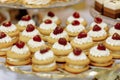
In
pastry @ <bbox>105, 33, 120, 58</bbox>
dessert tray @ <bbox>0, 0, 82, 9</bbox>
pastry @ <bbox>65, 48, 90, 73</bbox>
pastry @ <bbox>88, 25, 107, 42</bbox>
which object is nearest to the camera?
pastry @ <bbox>65, 48, 90, 73</bbox>

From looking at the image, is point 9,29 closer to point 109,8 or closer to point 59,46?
point 59,46

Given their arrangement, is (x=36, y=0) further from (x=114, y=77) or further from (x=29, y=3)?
(x=114, y=77)

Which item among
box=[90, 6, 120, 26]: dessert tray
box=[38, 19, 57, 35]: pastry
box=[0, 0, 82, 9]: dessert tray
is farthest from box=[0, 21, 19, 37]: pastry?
box=[90, 6, 120, 26]: dessert tray

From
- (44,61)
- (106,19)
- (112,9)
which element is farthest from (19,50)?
(112,9)

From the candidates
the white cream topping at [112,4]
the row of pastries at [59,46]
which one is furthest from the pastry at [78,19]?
the white cream topping at [112,4]

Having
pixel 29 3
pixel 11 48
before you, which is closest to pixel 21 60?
pixel 11 48

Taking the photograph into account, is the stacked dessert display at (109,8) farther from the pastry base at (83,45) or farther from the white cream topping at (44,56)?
the white cream topping at (44,56)

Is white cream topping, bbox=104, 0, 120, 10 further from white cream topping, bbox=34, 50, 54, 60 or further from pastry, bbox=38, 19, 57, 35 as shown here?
white cream topping, bbox=34, 50, 54, 60
